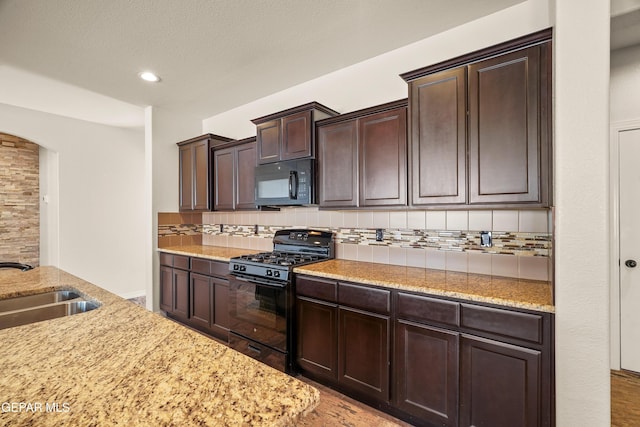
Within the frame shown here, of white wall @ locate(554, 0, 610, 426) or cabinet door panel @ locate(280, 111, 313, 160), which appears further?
cabinet door panel @ locate(280, 111, 313, 160)

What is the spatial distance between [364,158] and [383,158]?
0.17 metres

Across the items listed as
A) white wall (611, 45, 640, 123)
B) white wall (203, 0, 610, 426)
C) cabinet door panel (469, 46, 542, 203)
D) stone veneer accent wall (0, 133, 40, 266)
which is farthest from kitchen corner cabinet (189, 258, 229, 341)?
white wall (611, 45, 640, 123)

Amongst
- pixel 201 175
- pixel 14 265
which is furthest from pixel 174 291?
pixel 14 265

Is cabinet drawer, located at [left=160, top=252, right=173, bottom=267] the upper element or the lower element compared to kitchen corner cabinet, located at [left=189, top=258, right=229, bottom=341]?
upper

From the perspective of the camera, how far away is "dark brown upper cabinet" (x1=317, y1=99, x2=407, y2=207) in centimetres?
229

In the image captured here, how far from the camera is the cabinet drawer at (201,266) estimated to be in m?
3.27

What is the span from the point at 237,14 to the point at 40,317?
2.14m

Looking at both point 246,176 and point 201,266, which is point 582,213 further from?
point 201,266

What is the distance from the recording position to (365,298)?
2.05 metres

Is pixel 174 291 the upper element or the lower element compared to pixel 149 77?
lower

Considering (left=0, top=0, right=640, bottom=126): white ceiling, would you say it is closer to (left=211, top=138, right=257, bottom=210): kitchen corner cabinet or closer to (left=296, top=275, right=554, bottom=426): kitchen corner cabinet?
(left=211, top=138, right=257, bottom=210): kitchen corner cabinet

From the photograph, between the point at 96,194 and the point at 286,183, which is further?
the point at 96,194

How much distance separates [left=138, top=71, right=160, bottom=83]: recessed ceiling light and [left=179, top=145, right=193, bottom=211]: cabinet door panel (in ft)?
3.32

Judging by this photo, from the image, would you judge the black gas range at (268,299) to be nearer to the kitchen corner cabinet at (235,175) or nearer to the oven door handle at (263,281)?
the oven door handle at (263,281)
